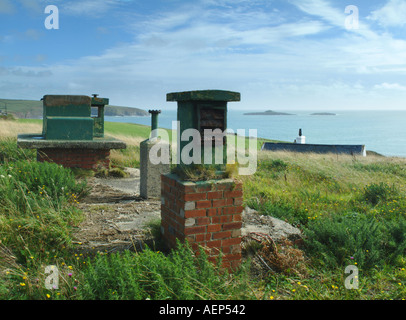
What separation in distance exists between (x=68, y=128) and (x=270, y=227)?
617 centimetres

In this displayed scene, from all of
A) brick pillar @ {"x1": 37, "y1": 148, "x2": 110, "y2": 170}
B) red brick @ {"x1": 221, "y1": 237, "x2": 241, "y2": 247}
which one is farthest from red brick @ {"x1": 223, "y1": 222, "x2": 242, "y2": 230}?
brick pillar @ {"x1": 37, "y1": 148, "x2": 110, "y2": 170}

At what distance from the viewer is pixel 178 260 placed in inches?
127

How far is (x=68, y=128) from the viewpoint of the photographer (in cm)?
925

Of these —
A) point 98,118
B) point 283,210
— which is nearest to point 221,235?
point 283,210

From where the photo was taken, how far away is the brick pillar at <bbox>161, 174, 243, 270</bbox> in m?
3.70

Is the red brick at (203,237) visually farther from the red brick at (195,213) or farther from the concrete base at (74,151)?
the concrete base at (74,151)

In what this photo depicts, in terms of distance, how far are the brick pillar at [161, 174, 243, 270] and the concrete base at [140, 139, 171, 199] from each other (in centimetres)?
283

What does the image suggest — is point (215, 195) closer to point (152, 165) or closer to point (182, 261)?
point (182, 261)

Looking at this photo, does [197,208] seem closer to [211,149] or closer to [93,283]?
[211,149]

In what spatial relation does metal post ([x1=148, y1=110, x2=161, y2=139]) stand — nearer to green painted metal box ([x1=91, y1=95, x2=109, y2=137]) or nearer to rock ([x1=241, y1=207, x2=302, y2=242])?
rock ([x1=241, y1=207, x2=302, y2=242])
